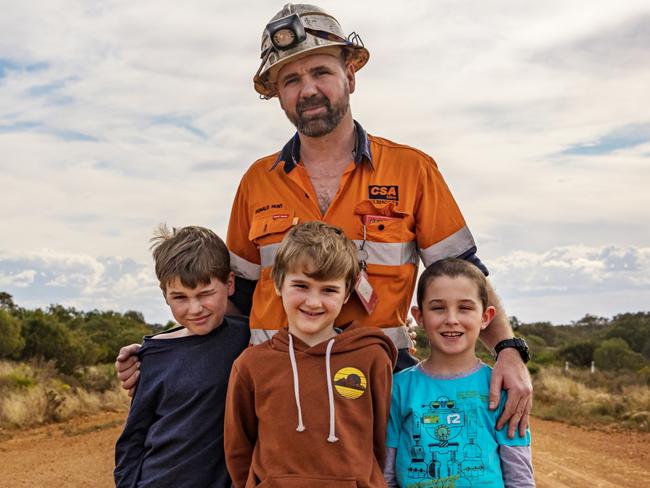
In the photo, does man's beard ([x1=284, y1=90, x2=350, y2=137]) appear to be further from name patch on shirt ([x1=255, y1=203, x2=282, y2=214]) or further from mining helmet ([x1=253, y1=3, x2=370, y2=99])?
name patch on shirt ([x1=255, y1=203, x2=282, y2=214])

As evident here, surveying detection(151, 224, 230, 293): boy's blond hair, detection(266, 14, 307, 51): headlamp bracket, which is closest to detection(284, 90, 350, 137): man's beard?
detection(266, 14, 307, 51): headlamp bracket

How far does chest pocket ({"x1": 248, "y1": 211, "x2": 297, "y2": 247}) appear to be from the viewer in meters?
3.99

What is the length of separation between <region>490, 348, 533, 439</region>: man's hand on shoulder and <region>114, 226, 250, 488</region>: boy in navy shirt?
1.36m

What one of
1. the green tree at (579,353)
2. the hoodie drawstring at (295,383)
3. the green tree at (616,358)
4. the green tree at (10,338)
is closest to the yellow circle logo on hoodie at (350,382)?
the hoodie drawstring at (295,383)

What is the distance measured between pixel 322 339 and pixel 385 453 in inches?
24.7

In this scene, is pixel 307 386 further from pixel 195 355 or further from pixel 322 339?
pixel 195 355

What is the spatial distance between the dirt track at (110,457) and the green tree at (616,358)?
1357 cm

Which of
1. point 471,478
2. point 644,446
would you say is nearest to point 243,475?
point 471,478

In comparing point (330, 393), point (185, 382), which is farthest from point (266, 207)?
point (330, 393)

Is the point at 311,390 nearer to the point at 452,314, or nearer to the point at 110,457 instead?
the point at 452,314

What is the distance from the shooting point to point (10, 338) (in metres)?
21.3

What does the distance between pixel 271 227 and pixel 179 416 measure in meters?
1.10

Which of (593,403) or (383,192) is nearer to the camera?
(383,192)

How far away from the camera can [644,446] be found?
13.1 m
